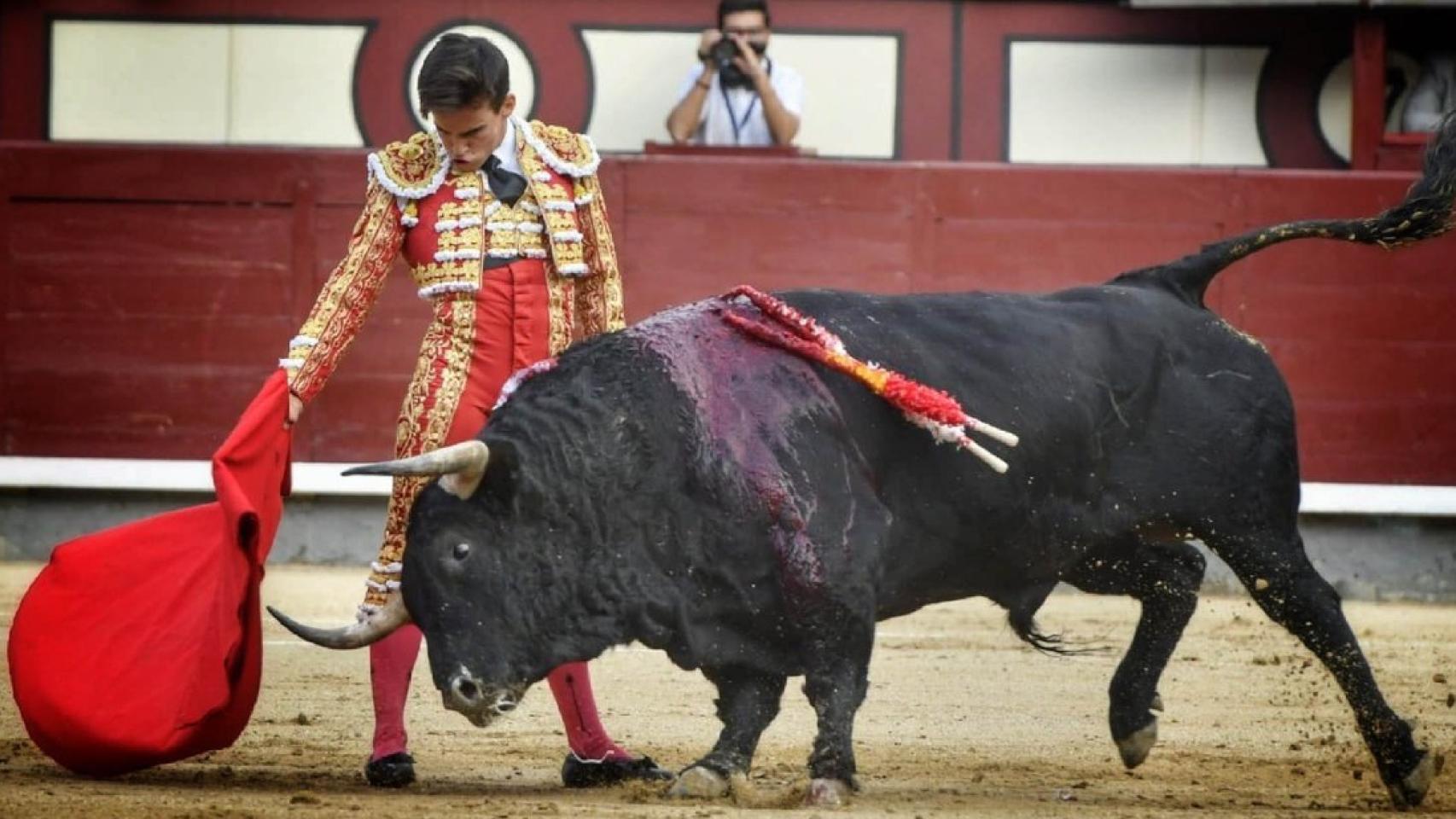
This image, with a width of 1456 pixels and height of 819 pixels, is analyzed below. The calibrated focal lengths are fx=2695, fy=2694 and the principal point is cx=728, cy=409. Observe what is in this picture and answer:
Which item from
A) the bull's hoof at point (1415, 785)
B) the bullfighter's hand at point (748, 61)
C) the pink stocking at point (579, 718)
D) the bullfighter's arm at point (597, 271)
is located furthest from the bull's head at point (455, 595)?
the bullfighter's hand at point (748, 61)

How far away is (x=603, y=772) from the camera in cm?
437

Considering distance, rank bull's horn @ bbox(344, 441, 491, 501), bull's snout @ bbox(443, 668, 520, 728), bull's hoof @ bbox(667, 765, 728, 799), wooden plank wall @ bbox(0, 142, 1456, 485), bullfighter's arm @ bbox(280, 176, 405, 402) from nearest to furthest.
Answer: bull's horn @ bbox(344, 441, 491, 501) < bull's snout @ bbox(443, 668, 520, 728) < bull's hoof @ bbox(667, 765, 728, 799) < bullfighter's arm @ bbox(280, 176, 405, 402) < wooden plank wall @ bbox(0, 142, 1456, 485)

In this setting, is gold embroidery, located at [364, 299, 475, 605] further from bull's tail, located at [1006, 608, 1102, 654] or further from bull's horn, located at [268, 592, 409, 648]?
bull's tail, located at [1006, 608, 1102, 654]

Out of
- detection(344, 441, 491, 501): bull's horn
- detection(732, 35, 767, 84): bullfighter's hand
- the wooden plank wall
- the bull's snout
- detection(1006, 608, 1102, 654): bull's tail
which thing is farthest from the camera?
the wooden plank wall

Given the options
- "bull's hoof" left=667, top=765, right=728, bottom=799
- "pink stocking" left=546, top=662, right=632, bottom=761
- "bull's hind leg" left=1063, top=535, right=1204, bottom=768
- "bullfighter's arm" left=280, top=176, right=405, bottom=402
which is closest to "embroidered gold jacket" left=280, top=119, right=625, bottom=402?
"bullfighter's arm" left=280, top=176, right=405, bottom=402

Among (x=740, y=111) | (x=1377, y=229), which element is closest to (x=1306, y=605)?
(x=1377, y=229)

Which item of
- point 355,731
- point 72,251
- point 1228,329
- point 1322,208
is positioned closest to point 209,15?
point 72,251

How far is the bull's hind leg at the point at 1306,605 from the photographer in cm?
438

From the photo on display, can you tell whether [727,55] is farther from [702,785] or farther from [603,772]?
[702,785]

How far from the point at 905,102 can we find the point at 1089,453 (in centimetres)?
442

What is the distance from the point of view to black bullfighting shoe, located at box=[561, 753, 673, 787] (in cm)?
436

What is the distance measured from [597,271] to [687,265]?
3859mm

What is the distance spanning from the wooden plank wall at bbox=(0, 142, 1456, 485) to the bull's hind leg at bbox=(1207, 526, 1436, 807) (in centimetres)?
375

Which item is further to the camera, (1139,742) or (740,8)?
(740,8)
